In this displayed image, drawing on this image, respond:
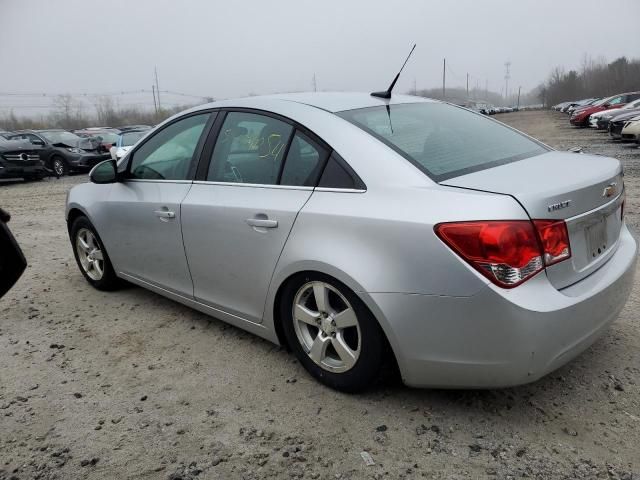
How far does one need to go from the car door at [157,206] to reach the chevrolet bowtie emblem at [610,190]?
2.32 metres

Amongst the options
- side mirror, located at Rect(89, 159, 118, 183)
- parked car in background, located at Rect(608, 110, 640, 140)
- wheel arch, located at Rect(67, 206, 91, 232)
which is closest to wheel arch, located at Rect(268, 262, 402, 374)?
side mirror, located at Rect(89, 159, 118, 183)

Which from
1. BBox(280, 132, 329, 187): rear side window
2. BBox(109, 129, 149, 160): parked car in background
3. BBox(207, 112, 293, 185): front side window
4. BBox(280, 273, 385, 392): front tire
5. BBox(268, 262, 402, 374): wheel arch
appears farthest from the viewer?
BBox(109, 129, 149, 160): parked car in background

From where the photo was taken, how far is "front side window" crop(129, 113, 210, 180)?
3.56 m

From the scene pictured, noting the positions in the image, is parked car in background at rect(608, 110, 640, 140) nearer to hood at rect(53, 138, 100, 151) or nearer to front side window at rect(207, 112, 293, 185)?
hood at rect(53, 138, 100, 151)

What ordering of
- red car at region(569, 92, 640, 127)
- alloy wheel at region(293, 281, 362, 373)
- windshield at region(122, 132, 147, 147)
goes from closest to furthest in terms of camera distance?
1. alloy wheel at region(293, 281, 362, 373)
2. windshield at region(122, 132, 147, 147)
3. red car at region(569, 92, 640, 127)

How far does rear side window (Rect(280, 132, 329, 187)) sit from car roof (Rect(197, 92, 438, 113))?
25 centimetres

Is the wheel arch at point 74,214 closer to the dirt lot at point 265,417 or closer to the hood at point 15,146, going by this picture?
the dirt lot at point 265,417

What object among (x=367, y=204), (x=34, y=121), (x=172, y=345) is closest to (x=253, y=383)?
(x=172, y=345)

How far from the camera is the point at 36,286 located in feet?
16.2

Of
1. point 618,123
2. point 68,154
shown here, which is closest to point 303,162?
point 68,154

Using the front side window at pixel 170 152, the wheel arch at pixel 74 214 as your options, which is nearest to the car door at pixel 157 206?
the front side window at pixel 170 152

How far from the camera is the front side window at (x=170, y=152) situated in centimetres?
356

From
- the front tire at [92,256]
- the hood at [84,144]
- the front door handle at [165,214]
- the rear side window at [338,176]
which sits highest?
the rear side window at [338,176]

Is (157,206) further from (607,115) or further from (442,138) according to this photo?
(607,115)
